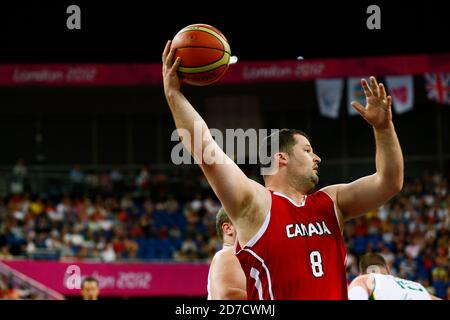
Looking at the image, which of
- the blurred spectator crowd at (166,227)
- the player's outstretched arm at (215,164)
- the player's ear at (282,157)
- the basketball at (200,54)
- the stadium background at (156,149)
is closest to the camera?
the player's outstretched arm at (215,164)

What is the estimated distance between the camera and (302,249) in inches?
149

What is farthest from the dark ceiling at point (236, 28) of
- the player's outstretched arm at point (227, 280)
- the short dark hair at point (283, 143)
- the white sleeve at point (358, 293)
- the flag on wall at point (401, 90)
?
the short dark hair at point (283, 143)

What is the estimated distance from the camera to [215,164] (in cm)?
364

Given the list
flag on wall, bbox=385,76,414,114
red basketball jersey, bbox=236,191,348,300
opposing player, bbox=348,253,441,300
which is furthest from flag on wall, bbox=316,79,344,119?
red basketball jersey, bbox=236,191,348,300

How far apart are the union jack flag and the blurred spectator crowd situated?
2.08m

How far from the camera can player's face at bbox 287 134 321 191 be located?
13.3ft

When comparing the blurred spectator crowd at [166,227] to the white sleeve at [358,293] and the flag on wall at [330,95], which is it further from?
the white sleeve at [358,293]

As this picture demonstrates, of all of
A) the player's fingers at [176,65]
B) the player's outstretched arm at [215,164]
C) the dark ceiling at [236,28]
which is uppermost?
the dark ceiling at [236,28]

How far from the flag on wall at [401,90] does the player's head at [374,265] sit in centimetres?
1378

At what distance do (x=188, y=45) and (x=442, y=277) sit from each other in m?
12.8

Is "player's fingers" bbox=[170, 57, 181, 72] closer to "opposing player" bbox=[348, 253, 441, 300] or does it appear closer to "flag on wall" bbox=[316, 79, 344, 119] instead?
"opposing player" bbox=[348, 253, 441, 300]

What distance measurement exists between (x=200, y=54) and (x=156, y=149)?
66.7 feet

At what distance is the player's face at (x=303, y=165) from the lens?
4059mm
